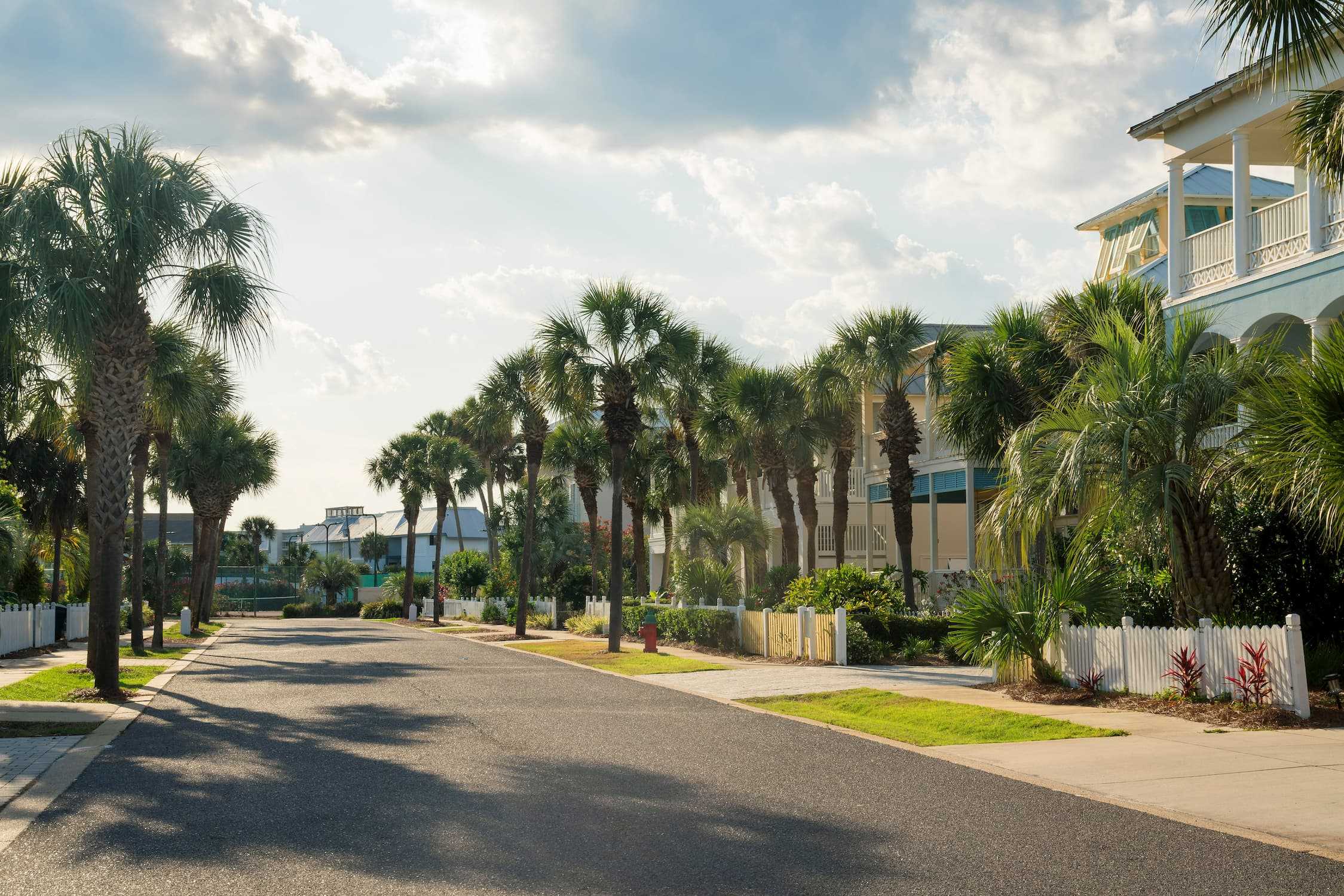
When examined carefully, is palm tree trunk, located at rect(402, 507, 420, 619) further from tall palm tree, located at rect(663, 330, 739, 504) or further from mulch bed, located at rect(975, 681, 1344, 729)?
mulch bed, located at rect(975, 681, 1344, 729)

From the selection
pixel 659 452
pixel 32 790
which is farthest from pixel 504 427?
pixel 32 790

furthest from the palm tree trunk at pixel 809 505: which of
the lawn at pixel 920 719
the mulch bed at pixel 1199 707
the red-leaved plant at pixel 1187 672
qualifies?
the red-leaved plant at pixel 1187 672

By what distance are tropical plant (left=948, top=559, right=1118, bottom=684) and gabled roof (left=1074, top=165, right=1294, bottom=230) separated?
2130 cm

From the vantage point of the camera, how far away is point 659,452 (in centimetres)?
4562

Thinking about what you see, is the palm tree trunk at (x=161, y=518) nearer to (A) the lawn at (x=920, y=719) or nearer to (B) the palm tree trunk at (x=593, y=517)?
(B) the palm tree trunk at (x=593, y=517)

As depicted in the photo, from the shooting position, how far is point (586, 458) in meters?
47.5

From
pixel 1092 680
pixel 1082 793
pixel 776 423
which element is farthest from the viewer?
pixel 776 423

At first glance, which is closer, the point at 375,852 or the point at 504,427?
the point at 375,852

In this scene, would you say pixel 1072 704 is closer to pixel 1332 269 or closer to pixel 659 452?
pixel 1332 269

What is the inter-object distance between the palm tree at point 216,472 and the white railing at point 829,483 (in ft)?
72.4

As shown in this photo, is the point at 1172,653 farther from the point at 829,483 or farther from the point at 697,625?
the point at 829,483

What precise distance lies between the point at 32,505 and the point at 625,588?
70.8 feet

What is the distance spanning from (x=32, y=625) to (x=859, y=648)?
64.4ft

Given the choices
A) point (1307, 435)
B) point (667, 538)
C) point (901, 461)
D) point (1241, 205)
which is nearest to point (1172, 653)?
point (1307, 435)
